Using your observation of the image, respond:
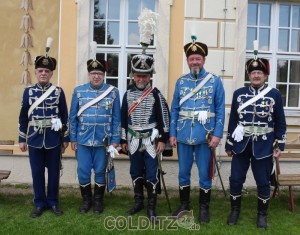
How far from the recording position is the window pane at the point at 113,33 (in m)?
6.33

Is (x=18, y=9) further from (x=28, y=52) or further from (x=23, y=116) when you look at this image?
(x=23, y=116)

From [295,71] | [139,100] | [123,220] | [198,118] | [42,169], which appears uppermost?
[295,71]

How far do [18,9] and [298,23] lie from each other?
4.20m

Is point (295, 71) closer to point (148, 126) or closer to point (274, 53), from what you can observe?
point (274, 53)

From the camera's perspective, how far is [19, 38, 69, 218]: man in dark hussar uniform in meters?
4.66

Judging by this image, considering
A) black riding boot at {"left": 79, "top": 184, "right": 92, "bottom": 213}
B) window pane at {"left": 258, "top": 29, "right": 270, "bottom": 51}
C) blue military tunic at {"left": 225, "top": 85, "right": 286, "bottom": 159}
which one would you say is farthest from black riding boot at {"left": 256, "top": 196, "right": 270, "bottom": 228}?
window pane at {"left": 258, "top": 29, "right": 270, "bottom": 51}

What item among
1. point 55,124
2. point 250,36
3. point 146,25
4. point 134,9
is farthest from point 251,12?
point 55,124

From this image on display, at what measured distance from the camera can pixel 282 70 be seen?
21.7ft

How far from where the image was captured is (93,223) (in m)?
4.51

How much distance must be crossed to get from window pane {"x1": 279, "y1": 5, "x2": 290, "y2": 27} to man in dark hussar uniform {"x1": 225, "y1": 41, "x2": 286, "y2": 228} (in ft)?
7.98

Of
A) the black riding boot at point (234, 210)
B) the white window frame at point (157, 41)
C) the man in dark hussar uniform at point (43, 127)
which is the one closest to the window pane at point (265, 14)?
the white window frame at point (157, 41)

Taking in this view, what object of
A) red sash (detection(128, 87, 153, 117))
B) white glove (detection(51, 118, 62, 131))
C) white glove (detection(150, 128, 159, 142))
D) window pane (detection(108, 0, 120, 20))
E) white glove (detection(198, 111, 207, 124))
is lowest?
white glove (detection(150, 128, 159, 142))

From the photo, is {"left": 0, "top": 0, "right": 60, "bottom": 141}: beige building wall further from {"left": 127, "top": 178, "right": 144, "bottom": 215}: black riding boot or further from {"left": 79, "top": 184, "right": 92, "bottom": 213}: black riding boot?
{"left": 127, "top": 178, "right": 144, "bottom": 215}: black riding boot

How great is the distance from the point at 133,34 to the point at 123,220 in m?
2.91
